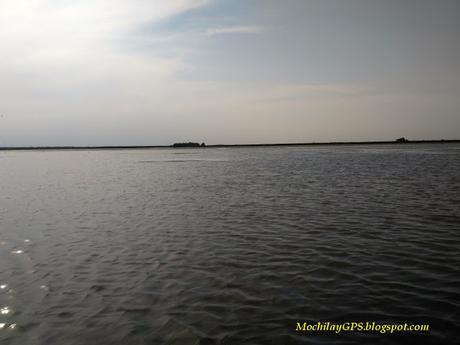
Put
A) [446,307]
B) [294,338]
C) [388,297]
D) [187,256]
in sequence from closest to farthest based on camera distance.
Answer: [294,338]
[446,307]
[388,297]
[187,256]

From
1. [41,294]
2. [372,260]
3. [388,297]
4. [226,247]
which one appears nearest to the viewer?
[388,297]

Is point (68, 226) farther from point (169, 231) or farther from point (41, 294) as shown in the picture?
point (41, 294)

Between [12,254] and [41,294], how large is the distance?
5507 millimetres

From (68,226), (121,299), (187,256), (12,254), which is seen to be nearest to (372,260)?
(187,256)

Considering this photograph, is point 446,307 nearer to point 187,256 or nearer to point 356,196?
point 187,256

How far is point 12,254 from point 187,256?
743cm

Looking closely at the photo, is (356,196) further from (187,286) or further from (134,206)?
(187,286)

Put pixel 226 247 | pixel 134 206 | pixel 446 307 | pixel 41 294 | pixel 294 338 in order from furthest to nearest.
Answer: pixel 134 206
pixel 226 247
pixel 41 294
pixel 446 307
pixel 294 338

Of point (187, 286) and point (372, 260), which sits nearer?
point (187, 286)

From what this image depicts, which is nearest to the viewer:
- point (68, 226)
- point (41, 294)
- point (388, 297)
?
point (388, 297)

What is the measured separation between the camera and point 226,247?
15.8 metres

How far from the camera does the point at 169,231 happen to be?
1894cm

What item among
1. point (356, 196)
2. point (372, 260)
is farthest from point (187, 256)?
point (356, 196)

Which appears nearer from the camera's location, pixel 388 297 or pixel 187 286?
pixel 388 297
